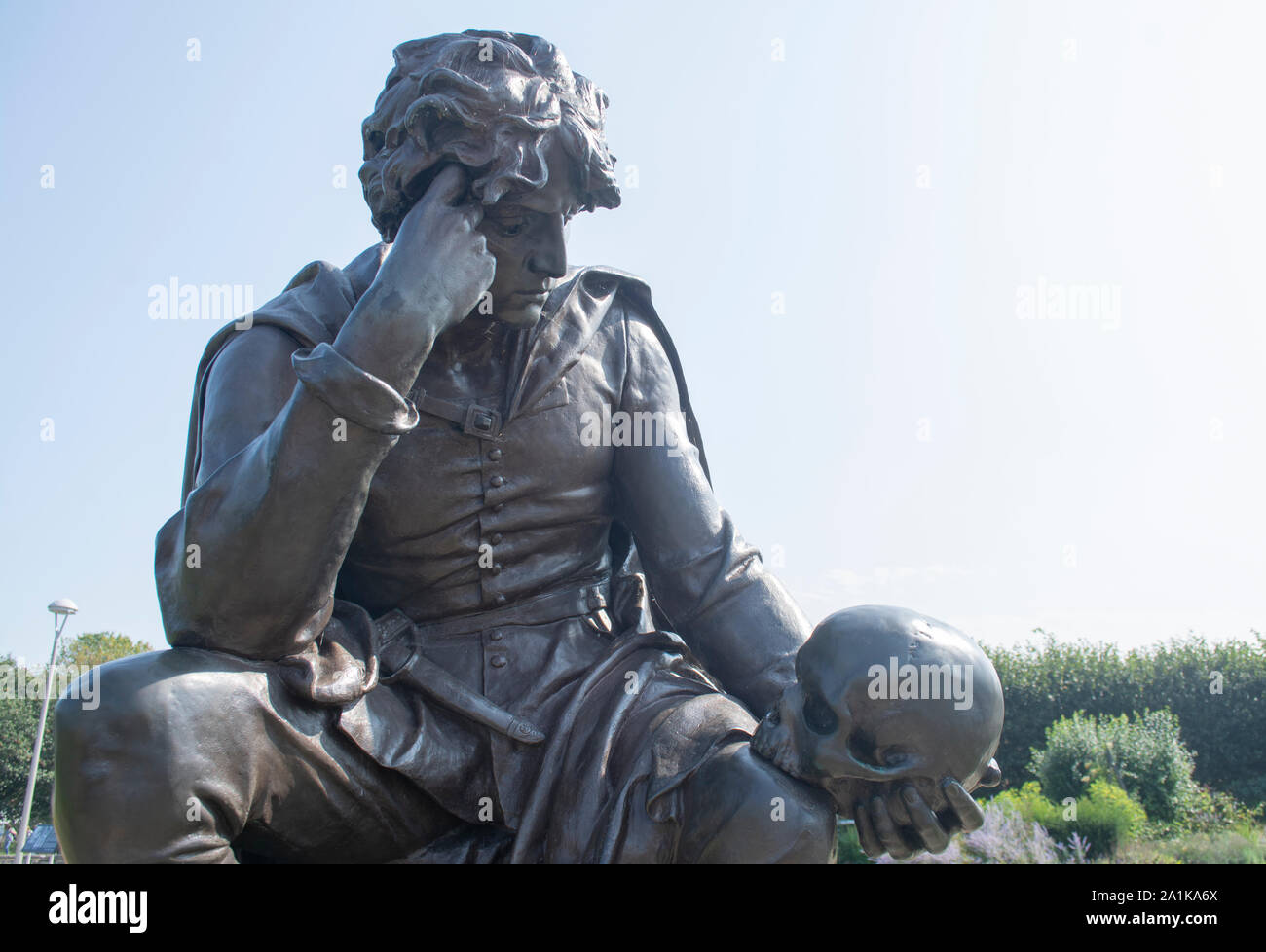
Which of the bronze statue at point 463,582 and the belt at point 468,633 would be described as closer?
the bronze statue at point 463,582

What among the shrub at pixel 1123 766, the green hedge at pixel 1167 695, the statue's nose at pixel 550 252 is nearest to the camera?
the statue's nose at pixel 550 252

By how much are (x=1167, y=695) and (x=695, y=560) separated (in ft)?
85.5

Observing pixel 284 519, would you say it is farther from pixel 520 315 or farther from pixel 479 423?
pixel 520 315

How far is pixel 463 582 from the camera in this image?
3275mm

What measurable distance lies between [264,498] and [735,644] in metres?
1.37

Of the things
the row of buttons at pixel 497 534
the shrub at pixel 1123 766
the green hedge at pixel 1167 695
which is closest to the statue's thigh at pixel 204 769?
the row of buttons at pixel 497 534

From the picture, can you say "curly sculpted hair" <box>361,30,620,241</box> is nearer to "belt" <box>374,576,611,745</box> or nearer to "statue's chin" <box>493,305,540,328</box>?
"statue's chin" <box>493,305,540,328</box>

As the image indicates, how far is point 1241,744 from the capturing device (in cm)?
2509

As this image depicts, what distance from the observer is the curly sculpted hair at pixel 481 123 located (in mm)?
2988

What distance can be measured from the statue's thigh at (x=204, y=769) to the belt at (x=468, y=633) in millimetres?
283

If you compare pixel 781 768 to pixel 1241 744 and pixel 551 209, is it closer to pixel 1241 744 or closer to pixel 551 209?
pixel 551 209

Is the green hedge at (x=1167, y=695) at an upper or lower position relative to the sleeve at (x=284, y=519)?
lower

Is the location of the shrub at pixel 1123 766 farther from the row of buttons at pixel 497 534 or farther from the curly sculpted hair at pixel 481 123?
the curly sculpted hair at pixel 481 123

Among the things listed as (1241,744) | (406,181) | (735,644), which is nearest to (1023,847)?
(1241,744)
